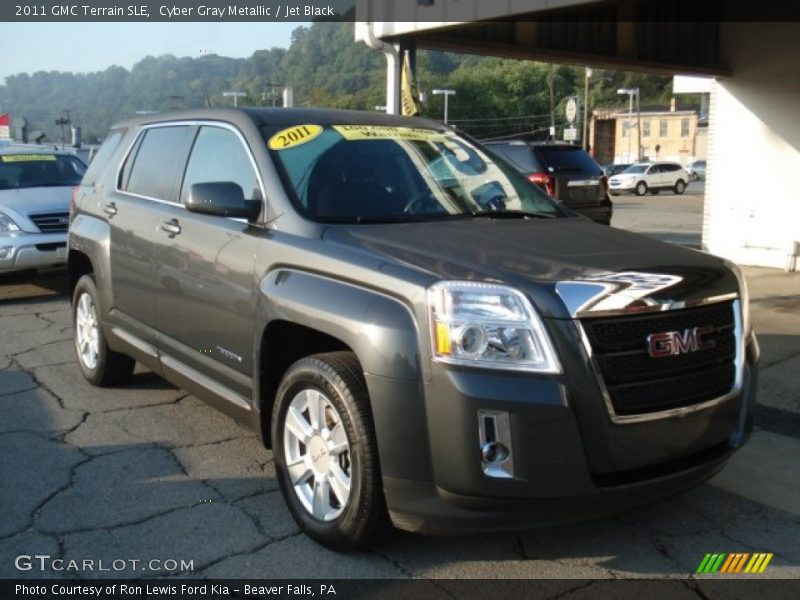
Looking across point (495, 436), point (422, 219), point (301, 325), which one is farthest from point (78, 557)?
point (422, 219)

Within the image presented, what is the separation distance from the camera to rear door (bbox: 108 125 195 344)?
16.0ft

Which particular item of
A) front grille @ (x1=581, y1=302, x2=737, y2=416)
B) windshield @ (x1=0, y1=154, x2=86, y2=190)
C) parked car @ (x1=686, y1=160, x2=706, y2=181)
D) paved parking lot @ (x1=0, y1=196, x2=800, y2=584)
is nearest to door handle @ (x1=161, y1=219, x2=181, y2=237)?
paved parking lot @ (x1=0, y1=196, x2=800, y2=584)

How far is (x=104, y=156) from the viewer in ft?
19.6

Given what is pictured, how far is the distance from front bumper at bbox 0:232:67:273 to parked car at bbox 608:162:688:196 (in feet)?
123

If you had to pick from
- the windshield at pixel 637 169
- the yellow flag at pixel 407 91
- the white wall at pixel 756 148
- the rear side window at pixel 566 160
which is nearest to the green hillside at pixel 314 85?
the yellow flag at pixel 407 91

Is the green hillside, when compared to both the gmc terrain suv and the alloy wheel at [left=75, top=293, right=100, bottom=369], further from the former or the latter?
the gmc terrain suv

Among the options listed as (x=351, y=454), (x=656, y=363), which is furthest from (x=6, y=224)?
(x=656, y=363)

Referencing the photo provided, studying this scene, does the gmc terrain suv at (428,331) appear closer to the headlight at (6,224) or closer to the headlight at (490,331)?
the headlight at (490,331)

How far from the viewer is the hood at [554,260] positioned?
304 centimetres

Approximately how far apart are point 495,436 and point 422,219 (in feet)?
4.65

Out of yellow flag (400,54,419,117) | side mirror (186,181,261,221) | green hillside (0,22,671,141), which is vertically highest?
green hillside (0,22,671,141)

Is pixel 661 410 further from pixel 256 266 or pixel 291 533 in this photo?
pixel 256 266

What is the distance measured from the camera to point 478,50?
10195mm

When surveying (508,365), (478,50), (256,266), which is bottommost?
(508,365)
